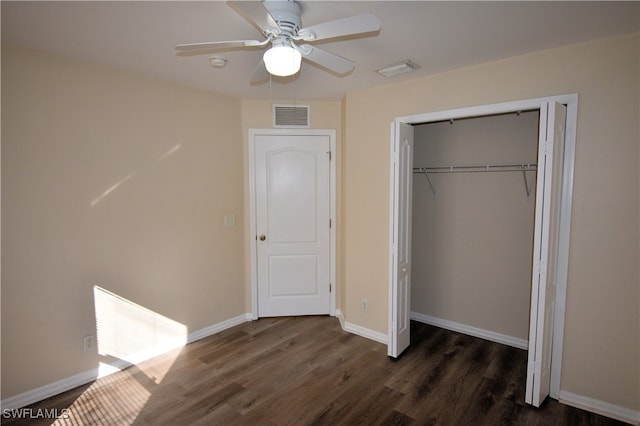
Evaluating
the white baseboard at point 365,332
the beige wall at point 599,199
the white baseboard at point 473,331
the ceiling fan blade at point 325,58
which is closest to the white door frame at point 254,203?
the white baseboard at point 365,332

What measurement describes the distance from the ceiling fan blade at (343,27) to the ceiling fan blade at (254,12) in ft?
0.59

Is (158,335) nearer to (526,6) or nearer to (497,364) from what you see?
(497,364)

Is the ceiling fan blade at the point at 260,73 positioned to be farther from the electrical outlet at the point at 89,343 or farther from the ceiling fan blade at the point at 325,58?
the electrical outlet at the point at 89,343

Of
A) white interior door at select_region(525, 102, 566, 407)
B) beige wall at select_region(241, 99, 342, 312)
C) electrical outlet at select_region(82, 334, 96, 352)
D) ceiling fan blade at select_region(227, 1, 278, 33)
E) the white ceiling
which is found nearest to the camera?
ceiling fan blade at select_region(227, 1, 278, 33)

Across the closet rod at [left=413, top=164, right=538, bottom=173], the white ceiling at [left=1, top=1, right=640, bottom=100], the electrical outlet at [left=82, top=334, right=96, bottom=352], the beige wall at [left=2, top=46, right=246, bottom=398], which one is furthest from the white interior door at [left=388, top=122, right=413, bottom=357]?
the electrical outlet at [left=82, top=334, right=96, bottom=352]

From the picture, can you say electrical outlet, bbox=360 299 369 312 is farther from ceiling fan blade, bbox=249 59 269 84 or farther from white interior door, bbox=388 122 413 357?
ceiling fan blade, bbox=249 59 269 84

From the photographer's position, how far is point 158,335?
10.9 feet

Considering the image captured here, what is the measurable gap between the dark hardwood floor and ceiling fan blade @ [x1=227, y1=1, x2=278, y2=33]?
2.43 metres

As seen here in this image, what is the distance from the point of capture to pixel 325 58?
2051 millimetres

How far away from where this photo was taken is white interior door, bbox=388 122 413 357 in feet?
9.80

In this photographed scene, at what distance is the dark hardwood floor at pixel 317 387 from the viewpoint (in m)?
2.41

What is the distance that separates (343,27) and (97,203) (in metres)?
2.37

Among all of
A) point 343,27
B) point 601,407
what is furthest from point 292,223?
point 601,407

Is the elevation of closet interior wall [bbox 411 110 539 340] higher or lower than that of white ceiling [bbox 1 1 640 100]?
lower
